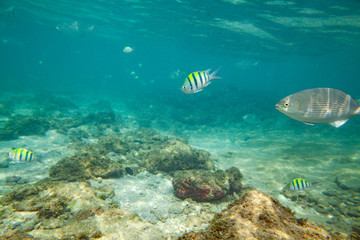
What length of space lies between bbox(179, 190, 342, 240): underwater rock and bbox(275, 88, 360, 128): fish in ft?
4.67

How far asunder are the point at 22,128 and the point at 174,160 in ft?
32.1

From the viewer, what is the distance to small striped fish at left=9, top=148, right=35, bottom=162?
494cm

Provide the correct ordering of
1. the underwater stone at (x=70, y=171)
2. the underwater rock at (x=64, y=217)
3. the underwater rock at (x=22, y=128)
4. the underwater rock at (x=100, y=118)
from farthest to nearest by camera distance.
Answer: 1. the underwater rock at (x=100, y=118)
2. the underwater rock at (x=22, y=128)
3. the underwater stone at (x=70, y=171)
4. the underwater rock at (x=64, y=217)

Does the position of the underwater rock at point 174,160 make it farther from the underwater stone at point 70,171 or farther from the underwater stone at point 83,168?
the underwater stone at point 70,171

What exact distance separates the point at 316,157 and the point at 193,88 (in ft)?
30.5

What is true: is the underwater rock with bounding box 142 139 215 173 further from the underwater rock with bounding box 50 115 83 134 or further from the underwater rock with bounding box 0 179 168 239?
the underwater rock with bounding box 50 115 83 134

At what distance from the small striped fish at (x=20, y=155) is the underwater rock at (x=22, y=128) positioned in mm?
6254

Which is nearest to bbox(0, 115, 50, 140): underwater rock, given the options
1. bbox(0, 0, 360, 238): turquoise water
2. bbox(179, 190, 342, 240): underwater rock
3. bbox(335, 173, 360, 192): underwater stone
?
bbox(0, 0, 360, 238): turquoise water

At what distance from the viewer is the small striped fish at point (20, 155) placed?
4.94m

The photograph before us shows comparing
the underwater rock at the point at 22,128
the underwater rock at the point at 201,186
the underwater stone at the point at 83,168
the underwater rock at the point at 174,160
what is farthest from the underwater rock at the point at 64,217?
the underwater rock at the point at 22,128

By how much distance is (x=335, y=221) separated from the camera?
15.7 ft

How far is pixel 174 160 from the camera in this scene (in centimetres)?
698

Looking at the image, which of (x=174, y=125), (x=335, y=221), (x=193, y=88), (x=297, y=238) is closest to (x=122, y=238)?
(x=297, y=238)

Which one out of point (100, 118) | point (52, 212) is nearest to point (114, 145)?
point (52, 212)
